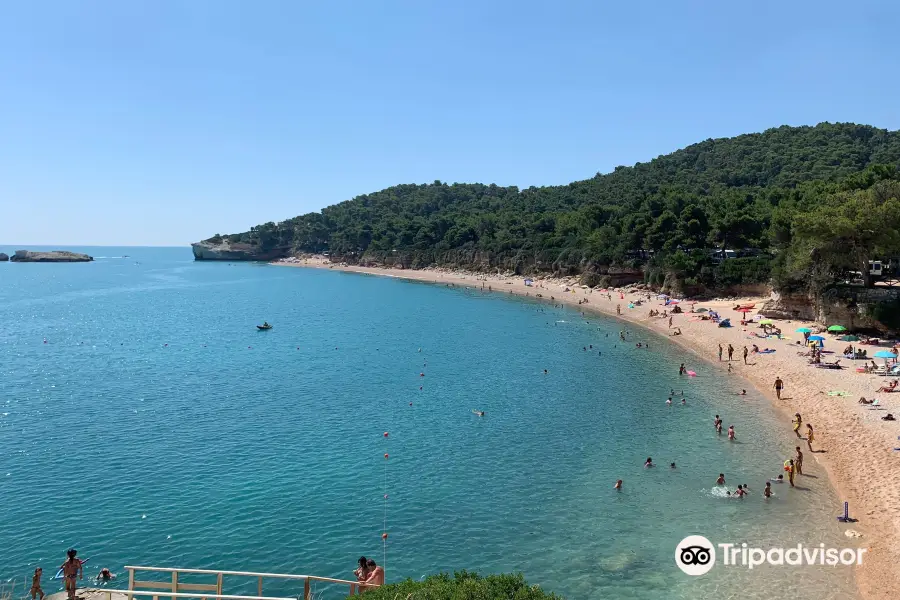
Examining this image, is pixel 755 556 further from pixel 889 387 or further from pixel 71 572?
pixel 889 387

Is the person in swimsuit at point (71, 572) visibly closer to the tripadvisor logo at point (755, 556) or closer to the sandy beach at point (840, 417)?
the tripadvisor logo at point (755, 556)

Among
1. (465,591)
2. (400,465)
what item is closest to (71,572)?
(465,591)

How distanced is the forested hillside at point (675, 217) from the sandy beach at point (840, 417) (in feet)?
25.9

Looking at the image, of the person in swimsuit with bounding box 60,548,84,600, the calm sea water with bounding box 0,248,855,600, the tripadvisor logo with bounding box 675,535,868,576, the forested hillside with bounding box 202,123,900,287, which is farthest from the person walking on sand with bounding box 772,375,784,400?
the person in swimsuit with bounding box 60,548,84,600

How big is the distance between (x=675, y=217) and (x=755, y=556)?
66.8 meters

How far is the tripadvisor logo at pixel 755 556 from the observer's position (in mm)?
16406

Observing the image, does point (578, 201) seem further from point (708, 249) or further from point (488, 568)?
point (488, 568)

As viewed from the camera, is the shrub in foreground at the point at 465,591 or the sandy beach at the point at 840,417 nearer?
the shrub in foreground at the point at 465,591

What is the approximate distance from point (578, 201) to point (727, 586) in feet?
402

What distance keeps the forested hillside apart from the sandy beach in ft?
25.9

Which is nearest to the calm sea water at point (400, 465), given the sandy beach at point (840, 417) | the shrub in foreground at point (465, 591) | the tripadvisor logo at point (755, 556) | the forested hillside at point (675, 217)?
the tripadvisor logo at point (755, 556)

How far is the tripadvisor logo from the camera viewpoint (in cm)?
1641

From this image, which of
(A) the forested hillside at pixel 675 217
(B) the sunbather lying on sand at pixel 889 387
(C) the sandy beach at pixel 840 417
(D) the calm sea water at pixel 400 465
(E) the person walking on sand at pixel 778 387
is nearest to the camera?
(C) the sandy beach at pixel 840 417

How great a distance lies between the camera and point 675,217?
77438 mm
